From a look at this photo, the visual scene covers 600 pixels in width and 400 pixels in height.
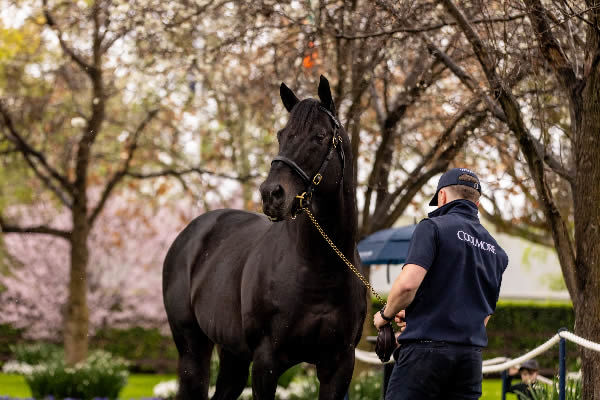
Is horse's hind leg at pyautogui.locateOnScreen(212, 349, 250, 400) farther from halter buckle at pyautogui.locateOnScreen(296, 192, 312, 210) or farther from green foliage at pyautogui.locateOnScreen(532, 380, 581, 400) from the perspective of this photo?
green foliage at pyautogui.locateOnScreen(532, 380, 581, 400)

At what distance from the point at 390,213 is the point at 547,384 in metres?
3.97

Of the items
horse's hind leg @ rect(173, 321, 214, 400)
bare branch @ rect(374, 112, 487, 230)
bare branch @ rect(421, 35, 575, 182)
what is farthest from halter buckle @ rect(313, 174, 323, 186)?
bare branch @ rect(374, 112, 487, 230)

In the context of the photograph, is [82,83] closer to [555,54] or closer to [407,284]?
[555,54]

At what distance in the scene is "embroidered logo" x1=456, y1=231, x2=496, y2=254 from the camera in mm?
3848

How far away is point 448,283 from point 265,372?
145cm

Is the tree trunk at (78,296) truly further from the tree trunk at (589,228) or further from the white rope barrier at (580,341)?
the white rope barrier at (580,341)

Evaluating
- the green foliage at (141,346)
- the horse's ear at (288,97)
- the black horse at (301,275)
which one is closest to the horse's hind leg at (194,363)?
the black horse at (301,275)

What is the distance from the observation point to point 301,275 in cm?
470

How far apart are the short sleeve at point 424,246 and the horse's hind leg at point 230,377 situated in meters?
2.95

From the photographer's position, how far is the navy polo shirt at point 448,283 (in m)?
3.81

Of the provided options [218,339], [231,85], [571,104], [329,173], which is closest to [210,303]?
[218,339]

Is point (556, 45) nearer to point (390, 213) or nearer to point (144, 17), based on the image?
point (390, 213)

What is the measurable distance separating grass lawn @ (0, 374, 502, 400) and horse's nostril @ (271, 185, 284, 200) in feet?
33.8

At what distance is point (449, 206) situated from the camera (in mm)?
4051
